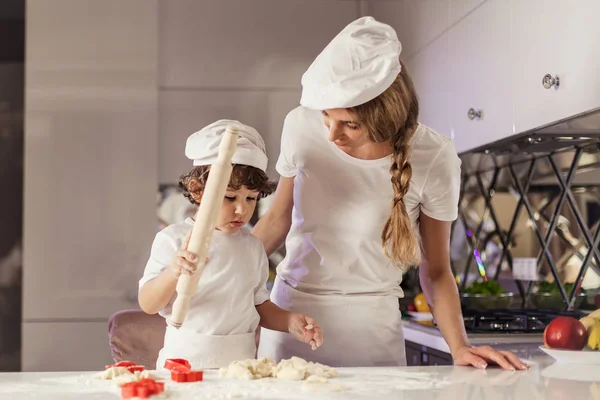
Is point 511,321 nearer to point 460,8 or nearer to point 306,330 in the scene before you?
point 460,8

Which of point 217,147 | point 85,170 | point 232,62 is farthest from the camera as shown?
point 232,62

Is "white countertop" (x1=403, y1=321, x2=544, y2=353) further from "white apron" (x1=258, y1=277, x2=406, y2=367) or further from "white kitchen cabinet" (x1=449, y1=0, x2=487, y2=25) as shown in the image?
"white kitchen cabinet" (x1=449, y1=0, x2=487, y2=25)

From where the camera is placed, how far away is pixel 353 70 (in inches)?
53.4

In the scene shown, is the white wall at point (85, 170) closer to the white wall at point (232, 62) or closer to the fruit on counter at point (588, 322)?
the white wall at point (232, 62)

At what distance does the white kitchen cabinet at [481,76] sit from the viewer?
88.8 inches

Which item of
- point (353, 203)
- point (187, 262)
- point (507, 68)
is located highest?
point (507, 68)

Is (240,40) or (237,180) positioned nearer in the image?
(237,180)

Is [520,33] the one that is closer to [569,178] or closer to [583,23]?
[583,23]

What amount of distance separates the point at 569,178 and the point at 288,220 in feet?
4.12

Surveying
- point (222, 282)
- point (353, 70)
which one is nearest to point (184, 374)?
point (222, 282)

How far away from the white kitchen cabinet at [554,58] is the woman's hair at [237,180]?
798 millimetres

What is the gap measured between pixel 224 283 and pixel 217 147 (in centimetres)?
24

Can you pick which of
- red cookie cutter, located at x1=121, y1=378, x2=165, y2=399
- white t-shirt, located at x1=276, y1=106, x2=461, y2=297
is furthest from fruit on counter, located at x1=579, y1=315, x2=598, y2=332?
red cookie cutter, located at x1=121, y1=378, x2=165, y2=399

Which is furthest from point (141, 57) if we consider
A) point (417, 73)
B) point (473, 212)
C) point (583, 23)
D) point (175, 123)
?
point (583, 23)
